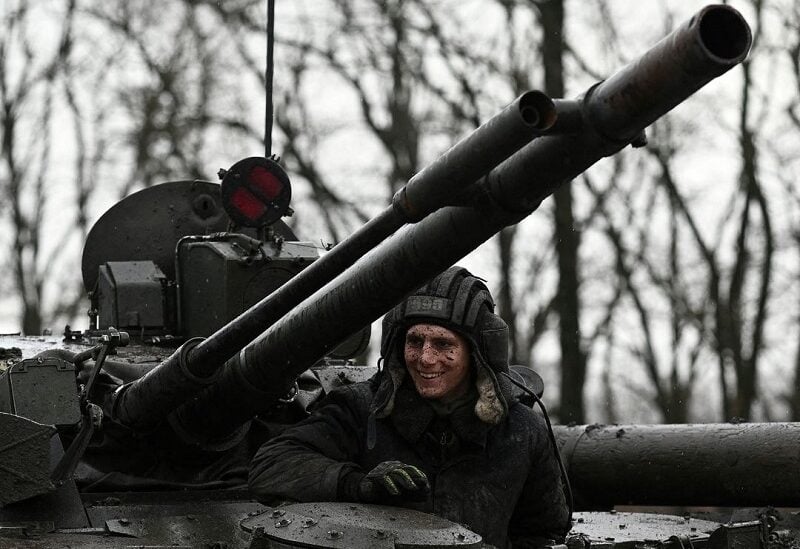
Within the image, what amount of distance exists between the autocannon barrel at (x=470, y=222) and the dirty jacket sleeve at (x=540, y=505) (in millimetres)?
1228

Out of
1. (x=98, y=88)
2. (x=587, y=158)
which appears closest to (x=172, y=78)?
(x=98, y=88)

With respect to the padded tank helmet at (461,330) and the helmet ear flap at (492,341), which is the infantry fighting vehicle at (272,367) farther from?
the helmet ear flap at (492,341)

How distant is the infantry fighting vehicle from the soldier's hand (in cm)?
10

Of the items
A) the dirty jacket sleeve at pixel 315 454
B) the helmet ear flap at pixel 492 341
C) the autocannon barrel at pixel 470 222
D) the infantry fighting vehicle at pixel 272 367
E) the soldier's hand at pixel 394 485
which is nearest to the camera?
the autocannon barrel at pixel 470 222

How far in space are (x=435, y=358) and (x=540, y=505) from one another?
876 mm

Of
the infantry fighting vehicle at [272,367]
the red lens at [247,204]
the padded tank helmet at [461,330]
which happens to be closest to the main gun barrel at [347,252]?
the infantry fighting vehicle at [272,367]

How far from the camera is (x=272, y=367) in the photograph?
7441 millimetres

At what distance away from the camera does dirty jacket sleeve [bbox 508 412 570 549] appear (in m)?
7.89

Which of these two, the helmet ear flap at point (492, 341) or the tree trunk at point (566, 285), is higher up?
the tree trunk at point (566, 285)

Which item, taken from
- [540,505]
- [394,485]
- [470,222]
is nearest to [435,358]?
[540,505]

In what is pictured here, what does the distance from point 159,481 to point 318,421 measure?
1008mm

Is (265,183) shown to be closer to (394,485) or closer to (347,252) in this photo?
(347,252)

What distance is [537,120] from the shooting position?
552 cm

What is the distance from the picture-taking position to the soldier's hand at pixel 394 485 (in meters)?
6.88
